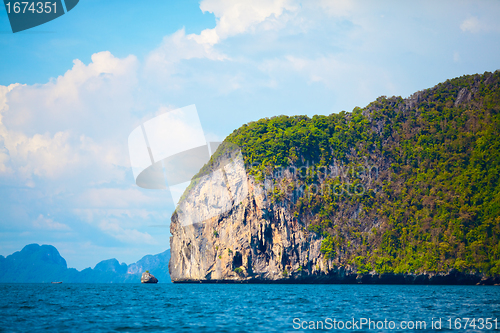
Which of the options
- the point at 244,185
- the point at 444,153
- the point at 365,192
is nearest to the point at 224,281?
the point at 244,185

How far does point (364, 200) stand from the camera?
80.6 metres

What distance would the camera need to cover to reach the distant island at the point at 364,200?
229ft

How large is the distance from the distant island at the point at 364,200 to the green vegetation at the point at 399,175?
0.68 feet

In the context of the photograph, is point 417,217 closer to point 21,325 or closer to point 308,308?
point 308,308

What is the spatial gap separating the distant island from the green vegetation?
0.21 m

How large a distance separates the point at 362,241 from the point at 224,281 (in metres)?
27.3

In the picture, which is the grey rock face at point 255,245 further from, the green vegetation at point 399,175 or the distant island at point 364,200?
the green vegetation at point 399,175

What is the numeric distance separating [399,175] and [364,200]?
909cm

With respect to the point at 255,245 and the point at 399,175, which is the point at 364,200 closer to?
the point at 399,175

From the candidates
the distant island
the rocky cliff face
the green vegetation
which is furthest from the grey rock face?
the green vegetation

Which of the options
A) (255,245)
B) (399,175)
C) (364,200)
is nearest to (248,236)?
(255,245)

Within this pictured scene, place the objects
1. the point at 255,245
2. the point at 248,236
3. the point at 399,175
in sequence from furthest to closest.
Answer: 1. the point at 399,175
2. the point at 248,236
3. the point at 255,245

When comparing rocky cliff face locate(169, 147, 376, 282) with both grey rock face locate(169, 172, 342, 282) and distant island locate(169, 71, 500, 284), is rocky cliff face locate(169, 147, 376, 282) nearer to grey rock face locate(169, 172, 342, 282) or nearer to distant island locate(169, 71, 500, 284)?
grey rock face locate(169, 172, 342, 282)

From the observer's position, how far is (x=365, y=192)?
81.9 meters
